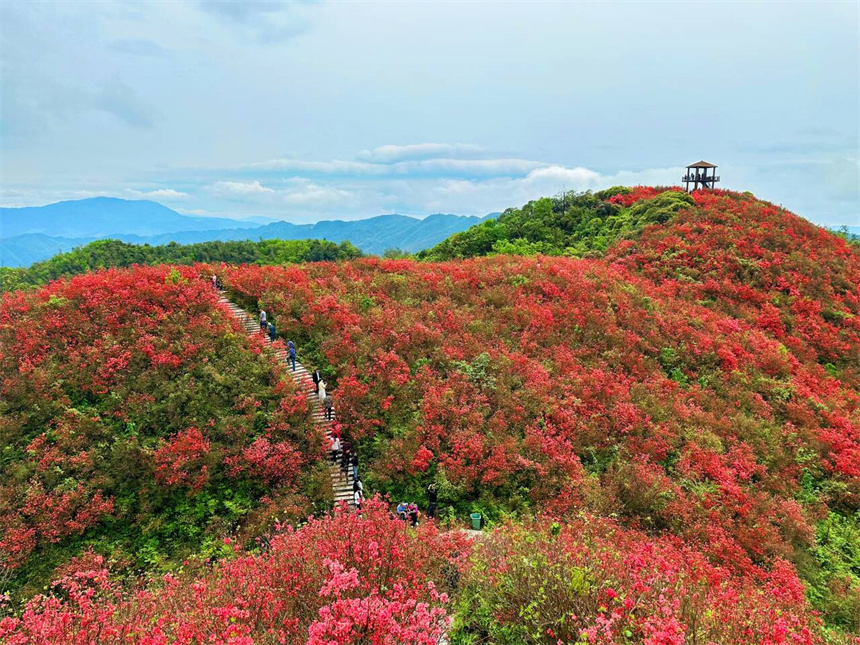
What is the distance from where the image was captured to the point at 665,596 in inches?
291

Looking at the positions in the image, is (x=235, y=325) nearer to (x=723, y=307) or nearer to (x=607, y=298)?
(x=607, y=298)

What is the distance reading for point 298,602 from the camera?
7.62 m

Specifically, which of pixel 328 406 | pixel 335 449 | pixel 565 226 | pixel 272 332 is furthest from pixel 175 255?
pixel 335 449

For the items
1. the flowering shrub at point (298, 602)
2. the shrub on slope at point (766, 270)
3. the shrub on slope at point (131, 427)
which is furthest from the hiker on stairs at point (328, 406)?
the shrub on slope at point (766, 270)

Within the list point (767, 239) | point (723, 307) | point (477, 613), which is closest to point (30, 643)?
point (477, 613)

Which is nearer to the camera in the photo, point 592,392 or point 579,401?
point 579,401

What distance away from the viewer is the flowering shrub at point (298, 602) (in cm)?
622

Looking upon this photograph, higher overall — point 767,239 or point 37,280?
point 767,239

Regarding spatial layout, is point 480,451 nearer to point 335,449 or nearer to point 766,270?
point 335,449

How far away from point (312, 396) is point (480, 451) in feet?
24.9

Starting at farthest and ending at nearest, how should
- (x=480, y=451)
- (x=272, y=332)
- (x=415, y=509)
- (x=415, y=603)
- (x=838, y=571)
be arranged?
(x=272, y=332)
(x=480, y=451)
(x=838, y=571)
(x=415, y=509)
(x=415, y=603)

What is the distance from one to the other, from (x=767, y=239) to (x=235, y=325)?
3837cm

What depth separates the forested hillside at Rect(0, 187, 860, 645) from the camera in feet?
24.4

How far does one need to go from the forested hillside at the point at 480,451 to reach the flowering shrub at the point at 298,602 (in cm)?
5
